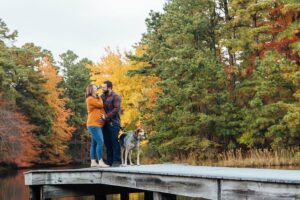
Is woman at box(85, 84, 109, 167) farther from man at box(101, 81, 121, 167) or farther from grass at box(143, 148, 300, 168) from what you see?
grass at box(143, 148, 300, 168)

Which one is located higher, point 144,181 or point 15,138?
point 15,138

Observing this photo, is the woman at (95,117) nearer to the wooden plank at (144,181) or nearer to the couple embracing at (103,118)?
the couple embracing at (103,118)

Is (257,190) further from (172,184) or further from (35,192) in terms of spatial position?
(35,192)

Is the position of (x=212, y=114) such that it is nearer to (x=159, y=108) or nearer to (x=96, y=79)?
(x=159, y=108)

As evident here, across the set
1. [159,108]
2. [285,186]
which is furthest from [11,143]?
[285,186]

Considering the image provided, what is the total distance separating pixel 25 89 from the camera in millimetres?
47906

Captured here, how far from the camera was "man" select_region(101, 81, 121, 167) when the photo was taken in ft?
34.4

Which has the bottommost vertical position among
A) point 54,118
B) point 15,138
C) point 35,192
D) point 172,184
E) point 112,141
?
point 35,192

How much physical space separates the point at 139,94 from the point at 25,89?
19512 mm

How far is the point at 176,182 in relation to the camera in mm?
7219

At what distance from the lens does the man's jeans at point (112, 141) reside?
10722 millimetres

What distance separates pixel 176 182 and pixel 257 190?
5.72 ft

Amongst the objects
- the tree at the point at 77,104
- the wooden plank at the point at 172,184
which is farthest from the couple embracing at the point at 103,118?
the tree at the point at 77,104

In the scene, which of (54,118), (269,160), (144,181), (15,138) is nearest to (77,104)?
(54,118)
